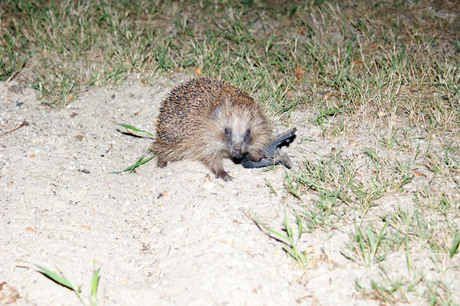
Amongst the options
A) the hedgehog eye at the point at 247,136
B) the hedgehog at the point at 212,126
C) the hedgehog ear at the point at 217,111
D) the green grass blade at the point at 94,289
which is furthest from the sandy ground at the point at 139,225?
the hedgehog ear at the point at 217,111

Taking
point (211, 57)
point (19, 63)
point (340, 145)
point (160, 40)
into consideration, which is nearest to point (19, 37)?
point (19, 63)

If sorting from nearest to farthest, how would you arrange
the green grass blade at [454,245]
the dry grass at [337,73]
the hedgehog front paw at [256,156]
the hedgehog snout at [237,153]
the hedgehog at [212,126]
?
the green grass blade at [454,245]
the dry grass at [337,73]
the hedgehog snout at [237,153]
the hedgehog at [212,126]
the hedgehog front paw at [256,156]

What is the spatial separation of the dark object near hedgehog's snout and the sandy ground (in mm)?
85

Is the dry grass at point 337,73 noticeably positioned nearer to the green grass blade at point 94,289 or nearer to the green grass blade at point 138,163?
the green grass blade at point 138,163

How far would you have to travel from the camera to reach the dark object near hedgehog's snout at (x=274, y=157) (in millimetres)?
4355

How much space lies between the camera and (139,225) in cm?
398

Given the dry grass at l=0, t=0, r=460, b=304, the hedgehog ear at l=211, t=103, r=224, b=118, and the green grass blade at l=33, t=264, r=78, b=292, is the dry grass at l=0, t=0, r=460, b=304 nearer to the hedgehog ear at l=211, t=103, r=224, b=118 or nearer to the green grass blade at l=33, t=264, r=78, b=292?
the hedgehog ear at l=211, t=103, r=224, b=118

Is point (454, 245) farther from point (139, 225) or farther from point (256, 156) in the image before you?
point (139, 225)

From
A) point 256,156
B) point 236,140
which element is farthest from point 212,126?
point 256,156

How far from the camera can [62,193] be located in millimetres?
4168

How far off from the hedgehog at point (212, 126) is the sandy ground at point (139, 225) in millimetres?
175

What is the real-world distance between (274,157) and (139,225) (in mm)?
1372

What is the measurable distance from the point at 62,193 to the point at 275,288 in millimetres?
2149

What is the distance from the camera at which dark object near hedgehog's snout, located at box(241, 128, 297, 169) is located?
171 inches
